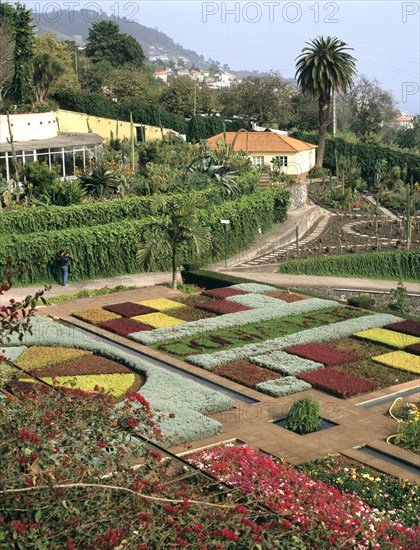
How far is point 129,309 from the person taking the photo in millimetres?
26203

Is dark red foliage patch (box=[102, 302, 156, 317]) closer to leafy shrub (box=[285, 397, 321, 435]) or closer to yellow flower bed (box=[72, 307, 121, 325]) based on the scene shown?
yellow flower bed (box=[72, 307, 121, 325])

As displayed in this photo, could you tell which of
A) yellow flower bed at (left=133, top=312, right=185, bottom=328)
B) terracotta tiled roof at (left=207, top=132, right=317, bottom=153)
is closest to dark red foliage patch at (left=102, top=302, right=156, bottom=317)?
yellow flower bed at (left=133, top=312, right=185, bottom=328)

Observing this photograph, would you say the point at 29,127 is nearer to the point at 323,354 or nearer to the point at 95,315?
the point at 95,315

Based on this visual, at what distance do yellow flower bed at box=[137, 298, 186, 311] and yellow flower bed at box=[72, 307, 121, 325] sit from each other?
4.21 feet

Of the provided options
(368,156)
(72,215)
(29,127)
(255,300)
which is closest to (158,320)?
(255,300)

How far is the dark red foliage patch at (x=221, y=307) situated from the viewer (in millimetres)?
25859

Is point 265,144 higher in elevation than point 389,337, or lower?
higher

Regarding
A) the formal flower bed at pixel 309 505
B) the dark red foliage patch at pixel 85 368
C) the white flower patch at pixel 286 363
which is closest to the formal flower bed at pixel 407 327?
the white flower patch at pixel 286 363

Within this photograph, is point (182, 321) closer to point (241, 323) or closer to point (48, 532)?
point (241, 323)

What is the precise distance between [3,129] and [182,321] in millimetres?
18388

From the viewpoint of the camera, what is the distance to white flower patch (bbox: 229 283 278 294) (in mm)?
28062

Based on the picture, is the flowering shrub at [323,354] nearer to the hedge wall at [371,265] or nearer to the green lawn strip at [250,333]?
the green lawn strip at [250,333]

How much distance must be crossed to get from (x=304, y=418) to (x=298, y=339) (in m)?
5.70

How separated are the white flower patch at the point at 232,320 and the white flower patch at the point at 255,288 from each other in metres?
1.13
